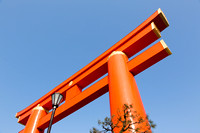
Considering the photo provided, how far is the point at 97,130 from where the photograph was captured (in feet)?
8.21

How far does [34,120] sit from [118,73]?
4931 mm

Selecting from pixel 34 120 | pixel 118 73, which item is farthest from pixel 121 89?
pixel 34 120

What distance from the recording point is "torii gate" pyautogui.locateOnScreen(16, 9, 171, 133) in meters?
3.88

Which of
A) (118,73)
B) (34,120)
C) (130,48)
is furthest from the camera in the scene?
(34,120)

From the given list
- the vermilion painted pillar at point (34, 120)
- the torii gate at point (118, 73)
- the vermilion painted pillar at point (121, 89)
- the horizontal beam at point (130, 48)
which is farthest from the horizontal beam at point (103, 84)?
the horizontal beam at point (130, 48)

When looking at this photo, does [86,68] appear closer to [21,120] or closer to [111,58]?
[111,58]

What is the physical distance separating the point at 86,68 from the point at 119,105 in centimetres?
325

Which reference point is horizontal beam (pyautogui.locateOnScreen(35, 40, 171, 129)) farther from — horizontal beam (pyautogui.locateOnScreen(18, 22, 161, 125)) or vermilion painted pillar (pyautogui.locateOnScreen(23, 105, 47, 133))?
horizontal beam (pyautogui.locateOnScreen(18, 22, 161, 125))

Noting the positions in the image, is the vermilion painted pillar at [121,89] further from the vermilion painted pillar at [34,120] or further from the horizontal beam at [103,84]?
the vermilion painted pillar at [34,120]

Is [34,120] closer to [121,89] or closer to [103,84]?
[103,84]

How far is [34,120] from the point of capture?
6820 millimetres

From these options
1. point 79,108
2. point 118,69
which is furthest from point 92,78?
point 118,69

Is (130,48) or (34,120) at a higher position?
(130,48)

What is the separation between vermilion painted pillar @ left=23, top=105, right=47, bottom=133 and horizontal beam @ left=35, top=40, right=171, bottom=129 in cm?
24
